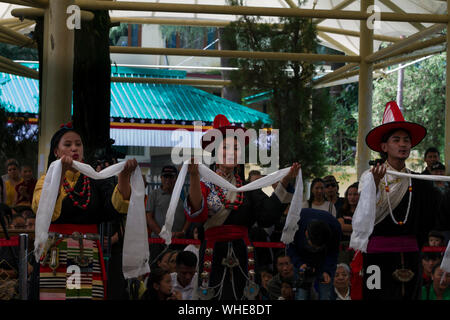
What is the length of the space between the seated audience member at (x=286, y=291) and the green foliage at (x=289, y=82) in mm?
5479

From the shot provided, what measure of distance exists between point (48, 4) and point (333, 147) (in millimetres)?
19725

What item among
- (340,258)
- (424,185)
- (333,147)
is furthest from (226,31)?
(333,147)

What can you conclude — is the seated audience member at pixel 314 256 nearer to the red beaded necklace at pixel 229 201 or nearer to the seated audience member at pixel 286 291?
the seated audience member at pixel 286 291

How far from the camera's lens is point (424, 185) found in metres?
5.09

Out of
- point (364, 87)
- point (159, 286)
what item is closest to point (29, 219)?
point (159, 286)

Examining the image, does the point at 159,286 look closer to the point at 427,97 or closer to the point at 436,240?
the point at 436,240

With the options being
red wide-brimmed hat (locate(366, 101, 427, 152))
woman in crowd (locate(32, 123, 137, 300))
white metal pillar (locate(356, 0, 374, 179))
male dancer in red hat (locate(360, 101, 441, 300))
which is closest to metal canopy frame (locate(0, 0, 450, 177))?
white metal pillar (locate(356, 0, 374, 179))

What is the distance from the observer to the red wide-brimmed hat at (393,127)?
509 cm

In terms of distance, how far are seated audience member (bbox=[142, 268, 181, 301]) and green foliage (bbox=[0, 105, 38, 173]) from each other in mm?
6456

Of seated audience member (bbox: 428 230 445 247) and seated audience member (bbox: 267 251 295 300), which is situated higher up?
seated audience member (bbox: 428 230 445 247)

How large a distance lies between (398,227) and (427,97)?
20637 millimetres

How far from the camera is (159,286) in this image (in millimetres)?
5895

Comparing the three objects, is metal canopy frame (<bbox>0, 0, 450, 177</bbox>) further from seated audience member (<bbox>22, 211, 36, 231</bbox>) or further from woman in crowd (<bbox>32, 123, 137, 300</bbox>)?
woman in crowd (<bbox>32, 123, 137, 300</bbox>)

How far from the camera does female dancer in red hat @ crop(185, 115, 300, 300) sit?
4.82 m
